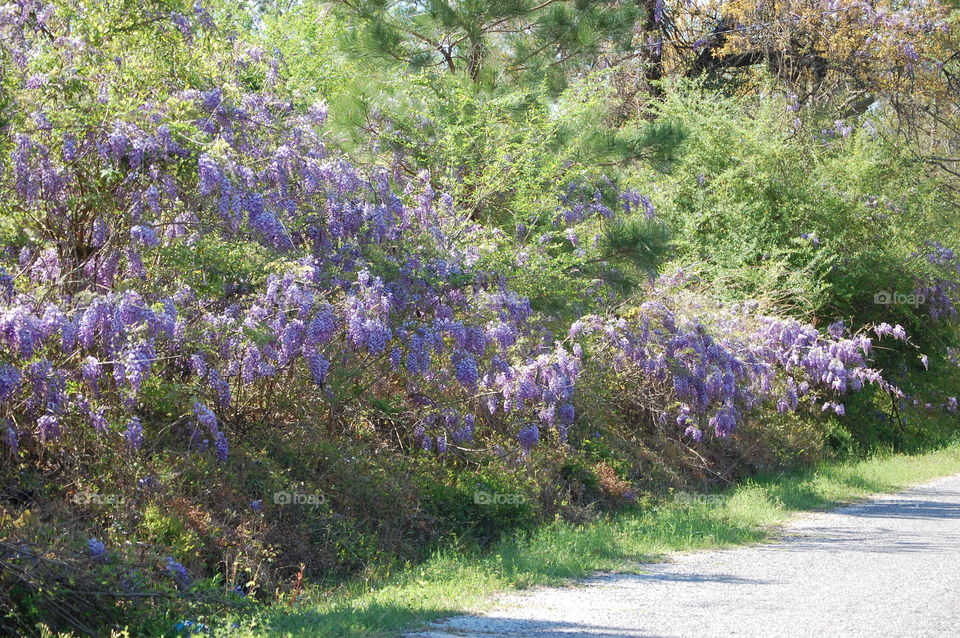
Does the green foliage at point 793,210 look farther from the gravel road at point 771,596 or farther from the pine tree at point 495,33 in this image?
the gravel road at point 771,596

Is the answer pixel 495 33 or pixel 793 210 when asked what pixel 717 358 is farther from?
pixel 793 210

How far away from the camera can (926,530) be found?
1085 centimetres

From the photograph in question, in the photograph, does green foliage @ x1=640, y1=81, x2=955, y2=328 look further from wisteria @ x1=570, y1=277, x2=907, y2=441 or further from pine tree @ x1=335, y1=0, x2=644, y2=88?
pine tree @ x1=335, y1=0, x2=644, y2=88

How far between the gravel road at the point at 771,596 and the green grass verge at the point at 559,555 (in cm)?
30

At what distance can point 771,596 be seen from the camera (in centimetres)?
738

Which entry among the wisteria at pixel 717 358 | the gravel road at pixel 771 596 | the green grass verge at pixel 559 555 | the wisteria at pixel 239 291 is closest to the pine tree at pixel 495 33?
the wisteria at pixel 717 358

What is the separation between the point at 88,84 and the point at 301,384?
3.52 m

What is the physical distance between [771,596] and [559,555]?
2.02 m

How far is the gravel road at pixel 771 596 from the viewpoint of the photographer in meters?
6.32

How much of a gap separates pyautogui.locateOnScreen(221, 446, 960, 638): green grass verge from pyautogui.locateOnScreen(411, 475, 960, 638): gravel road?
0.30 m

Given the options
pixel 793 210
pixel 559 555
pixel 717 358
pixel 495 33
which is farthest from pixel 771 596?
pixel 793 210

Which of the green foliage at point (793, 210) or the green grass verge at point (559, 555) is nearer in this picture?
the green grass verge at point (559, 555)

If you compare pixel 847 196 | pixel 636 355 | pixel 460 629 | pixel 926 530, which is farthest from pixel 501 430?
pixel 847 196

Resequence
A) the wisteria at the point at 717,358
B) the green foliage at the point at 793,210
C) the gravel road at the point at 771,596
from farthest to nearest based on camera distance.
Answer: the green foliage at the point at 793,210, the wisteria at the point at 717,358, the gravel road at the point at 771,596
